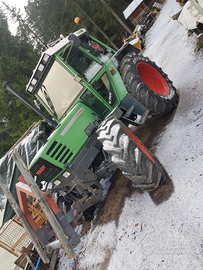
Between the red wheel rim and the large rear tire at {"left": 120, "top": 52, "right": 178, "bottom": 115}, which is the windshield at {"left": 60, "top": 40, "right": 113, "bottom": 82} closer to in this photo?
the large rear tire at {"left": 120, "top": 52, "right": 178, "bottom": 115}

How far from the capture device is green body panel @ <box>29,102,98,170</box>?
4211mm

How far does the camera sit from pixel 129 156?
334cm

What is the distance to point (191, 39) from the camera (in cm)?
680

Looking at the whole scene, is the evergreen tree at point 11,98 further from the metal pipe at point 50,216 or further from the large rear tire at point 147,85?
the metal pipe at point 50,216

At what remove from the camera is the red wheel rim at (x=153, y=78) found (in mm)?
5494

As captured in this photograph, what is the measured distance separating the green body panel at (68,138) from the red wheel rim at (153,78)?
6.40 ft

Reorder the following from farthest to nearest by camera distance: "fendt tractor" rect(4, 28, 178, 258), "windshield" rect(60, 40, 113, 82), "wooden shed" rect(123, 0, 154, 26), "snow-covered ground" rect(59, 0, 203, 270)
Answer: "wooden shed" rect(123, 0, 154, 26) → "windshield" rect(60, 40, 113, 82) → "fendt tractor" rect(4, 28, 178, 258) → "snow-covered ground" rect(59, 0, 203, 270)

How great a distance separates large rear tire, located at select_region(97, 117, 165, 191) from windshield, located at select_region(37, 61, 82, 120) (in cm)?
158

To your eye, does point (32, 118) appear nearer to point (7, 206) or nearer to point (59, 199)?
point (7, 206)

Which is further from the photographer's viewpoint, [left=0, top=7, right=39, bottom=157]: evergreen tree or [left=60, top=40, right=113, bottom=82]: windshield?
[left=0, top=7, right=39, bottom=157]: evergreen tree

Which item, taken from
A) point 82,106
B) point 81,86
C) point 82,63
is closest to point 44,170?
point 82,106

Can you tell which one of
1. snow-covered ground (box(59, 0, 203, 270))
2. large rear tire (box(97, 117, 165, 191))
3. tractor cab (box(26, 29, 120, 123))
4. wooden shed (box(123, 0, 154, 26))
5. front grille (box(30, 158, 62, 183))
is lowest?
snow-covered ground (box(59, 0, 203, 270))

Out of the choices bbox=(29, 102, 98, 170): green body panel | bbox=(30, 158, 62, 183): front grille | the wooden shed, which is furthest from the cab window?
the wooden shed

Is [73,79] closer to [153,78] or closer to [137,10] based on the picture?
[153,78]
